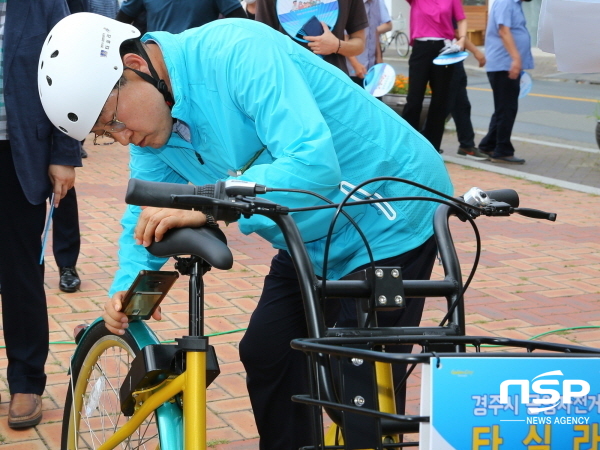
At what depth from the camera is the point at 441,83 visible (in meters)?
9.20

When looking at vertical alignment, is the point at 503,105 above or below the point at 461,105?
above

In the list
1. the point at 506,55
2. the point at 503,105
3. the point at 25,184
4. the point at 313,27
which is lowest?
the point at 503,105

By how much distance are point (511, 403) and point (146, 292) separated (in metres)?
1.20

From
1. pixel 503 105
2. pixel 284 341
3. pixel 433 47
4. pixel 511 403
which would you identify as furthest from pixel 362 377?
pixel 503 105

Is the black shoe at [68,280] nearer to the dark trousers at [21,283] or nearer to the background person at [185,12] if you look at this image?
the dark trousers at [21,283]

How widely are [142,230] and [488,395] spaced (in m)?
0.94

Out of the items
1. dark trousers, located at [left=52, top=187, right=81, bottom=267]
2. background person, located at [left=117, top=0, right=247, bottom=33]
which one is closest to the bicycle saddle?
dark trousers, located at [left=52, top=187, right=81, bottom=267]

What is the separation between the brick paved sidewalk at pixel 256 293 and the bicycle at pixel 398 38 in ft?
67.8

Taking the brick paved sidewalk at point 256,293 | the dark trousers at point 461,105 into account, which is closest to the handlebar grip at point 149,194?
the brick paved sidewalk at point 256,293

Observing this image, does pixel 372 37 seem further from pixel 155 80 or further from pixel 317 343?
pixel 317 343

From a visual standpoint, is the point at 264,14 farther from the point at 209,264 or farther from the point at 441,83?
the point at 209,264

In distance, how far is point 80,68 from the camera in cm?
219

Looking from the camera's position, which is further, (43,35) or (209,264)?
(43,35)

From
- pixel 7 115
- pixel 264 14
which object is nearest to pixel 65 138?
pixel 7 115
